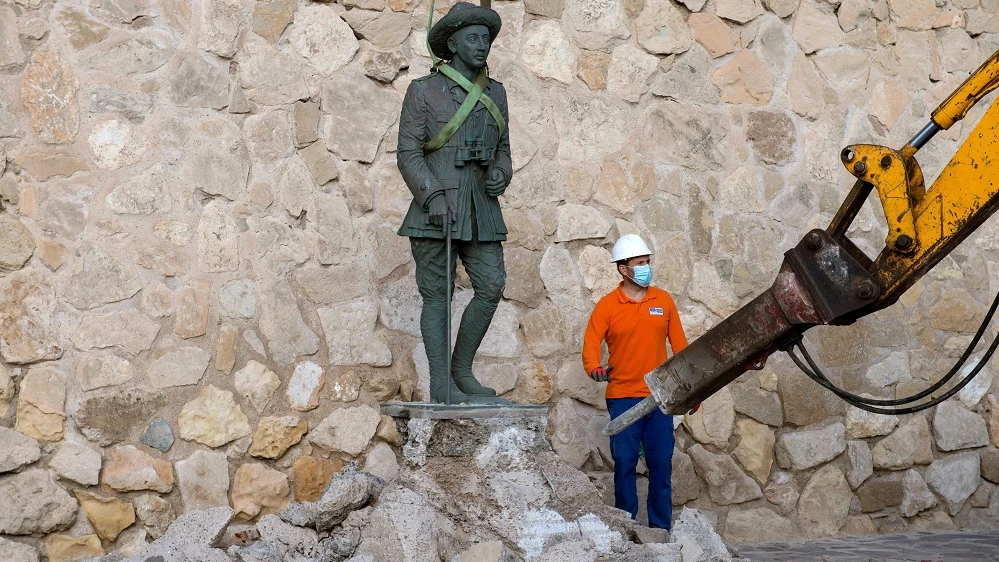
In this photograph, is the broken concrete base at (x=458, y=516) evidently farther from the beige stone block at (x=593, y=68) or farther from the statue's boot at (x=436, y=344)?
the beige stone block at (x=593, y=68)

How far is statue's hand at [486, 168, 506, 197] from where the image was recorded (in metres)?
4.93

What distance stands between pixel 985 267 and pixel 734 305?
1.78 m

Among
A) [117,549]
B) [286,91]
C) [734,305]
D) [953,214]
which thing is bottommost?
[117,549]

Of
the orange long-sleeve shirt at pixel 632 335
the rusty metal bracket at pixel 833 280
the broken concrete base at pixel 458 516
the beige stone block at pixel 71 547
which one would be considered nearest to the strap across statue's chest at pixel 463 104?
the broken concrete base at pixel 458 516

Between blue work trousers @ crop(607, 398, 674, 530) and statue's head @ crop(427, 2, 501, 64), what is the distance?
75.1 inches

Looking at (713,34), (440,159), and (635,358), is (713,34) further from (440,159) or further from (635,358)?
(440,159)

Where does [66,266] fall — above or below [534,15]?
below

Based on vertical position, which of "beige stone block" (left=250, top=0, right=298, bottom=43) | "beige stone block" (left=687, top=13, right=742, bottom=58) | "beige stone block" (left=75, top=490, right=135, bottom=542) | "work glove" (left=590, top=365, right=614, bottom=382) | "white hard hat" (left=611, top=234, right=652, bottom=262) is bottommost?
"beige stone block" (left=75, top=490, right=135, bottom=542)

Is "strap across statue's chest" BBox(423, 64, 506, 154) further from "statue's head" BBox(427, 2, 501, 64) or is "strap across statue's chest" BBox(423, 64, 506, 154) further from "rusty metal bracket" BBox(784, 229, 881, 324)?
"rusty metal bracket" BBox(784, 229, 881, 324)

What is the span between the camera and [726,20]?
6914 millimetres

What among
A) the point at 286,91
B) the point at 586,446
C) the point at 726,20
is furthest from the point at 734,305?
the point at 286,91

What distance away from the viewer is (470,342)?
5012 mm

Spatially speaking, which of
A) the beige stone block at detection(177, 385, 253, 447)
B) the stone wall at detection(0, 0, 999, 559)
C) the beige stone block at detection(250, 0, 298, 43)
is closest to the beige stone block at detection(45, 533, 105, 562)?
the stone wall at detection(0, 0, 999, 559)

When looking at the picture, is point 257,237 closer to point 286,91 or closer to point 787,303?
point 286,91
